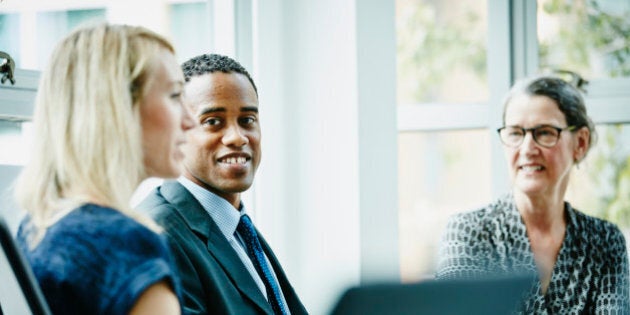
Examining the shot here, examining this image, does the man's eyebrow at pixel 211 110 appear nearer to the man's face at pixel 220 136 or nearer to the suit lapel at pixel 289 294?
the man's face at pixel 220 136

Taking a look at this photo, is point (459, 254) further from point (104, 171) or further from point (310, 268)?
point (104, 171)

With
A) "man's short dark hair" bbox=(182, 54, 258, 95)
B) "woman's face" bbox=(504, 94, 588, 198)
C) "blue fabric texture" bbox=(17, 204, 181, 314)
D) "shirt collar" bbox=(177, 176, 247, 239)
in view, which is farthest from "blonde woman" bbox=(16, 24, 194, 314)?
"woman's face" bbox=(504, 94, 588, 198)

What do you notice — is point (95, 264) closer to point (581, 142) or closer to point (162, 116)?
point (162, 116)

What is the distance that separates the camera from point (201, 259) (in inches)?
67.2

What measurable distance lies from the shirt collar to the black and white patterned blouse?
3.01 ft

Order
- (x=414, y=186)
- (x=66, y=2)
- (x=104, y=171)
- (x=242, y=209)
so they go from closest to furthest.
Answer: (x=104, y=171) < (x=242, y=209) < (x=66, y=2) < (x=414, y=186)

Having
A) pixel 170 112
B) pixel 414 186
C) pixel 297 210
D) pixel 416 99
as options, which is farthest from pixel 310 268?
pixel 170 112

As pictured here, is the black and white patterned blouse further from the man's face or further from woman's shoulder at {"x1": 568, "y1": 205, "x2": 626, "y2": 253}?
the man's face

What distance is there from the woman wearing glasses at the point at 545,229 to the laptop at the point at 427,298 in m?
1.34

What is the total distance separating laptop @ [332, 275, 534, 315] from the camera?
1.18 meters

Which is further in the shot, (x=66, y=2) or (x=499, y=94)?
(x=499, y=94)

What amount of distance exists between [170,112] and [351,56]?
206 centimetres

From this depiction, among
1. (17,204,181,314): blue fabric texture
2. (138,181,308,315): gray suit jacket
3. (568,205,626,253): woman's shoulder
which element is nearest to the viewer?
(17,204,181,314): blue fabric texture

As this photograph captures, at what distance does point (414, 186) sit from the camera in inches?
146
